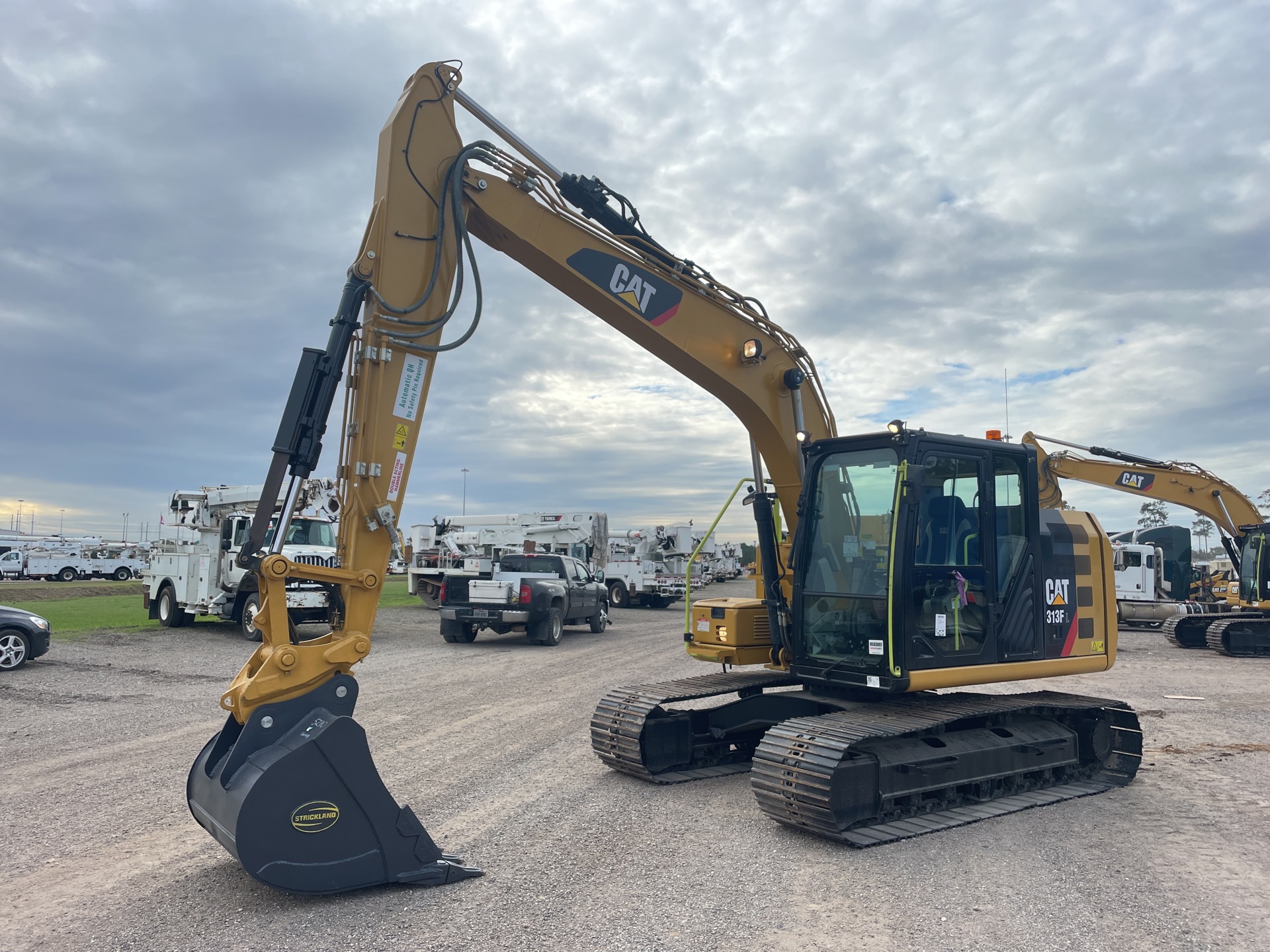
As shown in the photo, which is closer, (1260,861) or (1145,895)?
(1145,895)

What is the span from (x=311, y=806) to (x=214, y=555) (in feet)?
55.9

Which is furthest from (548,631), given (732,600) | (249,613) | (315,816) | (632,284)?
(315,816)

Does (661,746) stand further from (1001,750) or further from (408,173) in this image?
(408,173)

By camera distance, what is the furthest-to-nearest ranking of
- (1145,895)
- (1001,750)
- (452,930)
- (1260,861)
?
(1001,750)
(1260,861)
(1145,895)
(452,930)

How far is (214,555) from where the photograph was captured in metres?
19.9

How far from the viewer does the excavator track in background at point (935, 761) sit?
6004mm

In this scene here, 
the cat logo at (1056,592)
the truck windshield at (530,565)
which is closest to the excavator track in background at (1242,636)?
the cat logo at (1056,592)

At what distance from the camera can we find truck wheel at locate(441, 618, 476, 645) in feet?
62.4

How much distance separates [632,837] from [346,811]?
6.64ft

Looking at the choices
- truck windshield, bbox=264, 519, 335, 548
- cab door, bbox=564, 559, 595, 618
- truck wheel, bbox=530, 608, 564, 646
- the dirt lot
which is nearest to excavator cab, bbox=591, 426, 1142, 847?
the dirt lot

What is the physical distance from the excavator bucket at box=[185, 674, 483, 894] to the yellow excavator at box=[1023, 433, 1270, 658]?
53.1 ft

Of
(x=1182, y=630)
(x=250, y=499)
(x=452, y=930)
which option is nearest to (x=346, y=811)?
(x=452, y=930)

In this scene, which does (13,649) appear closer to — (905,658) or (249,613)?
(249,613)

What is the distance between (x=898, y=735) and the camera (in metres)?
6.51
